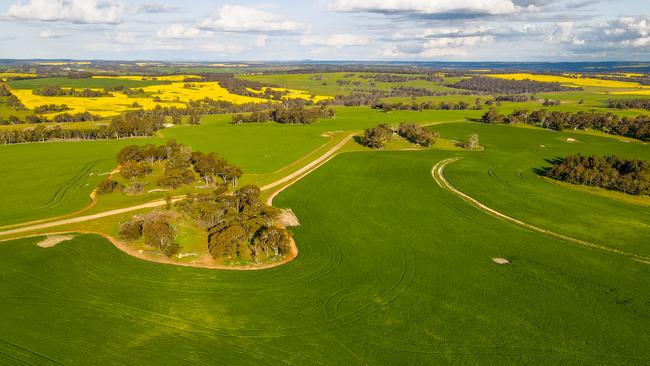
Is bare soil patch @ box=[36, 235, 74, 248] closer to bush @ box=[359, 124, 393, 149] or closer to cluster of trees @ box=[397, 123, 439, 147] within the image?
bush @ box=[359, 124, 393, 149]

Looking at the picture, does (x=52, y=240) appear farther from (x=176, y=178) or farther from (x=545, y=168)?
(x=545, y=168)

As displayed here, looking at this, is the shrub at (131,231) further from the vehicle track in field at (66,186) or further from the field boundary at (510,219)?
the field boundary at (510,219)

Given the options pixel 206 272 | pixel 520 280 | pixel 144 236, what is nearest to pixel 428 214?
pixel 520 280

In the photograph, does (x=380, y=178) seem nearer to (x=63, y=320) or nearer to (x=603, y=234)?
(x=603, y=234)

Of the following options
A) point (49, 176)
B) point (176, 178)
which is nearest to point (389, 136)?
point (176, 178)

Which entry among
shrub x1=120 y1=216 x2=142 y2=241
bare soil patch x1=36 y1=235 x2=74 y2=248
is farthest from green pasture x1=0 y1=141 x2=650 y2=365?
shrub x1=120 y1=216 x2=142 y2=241
